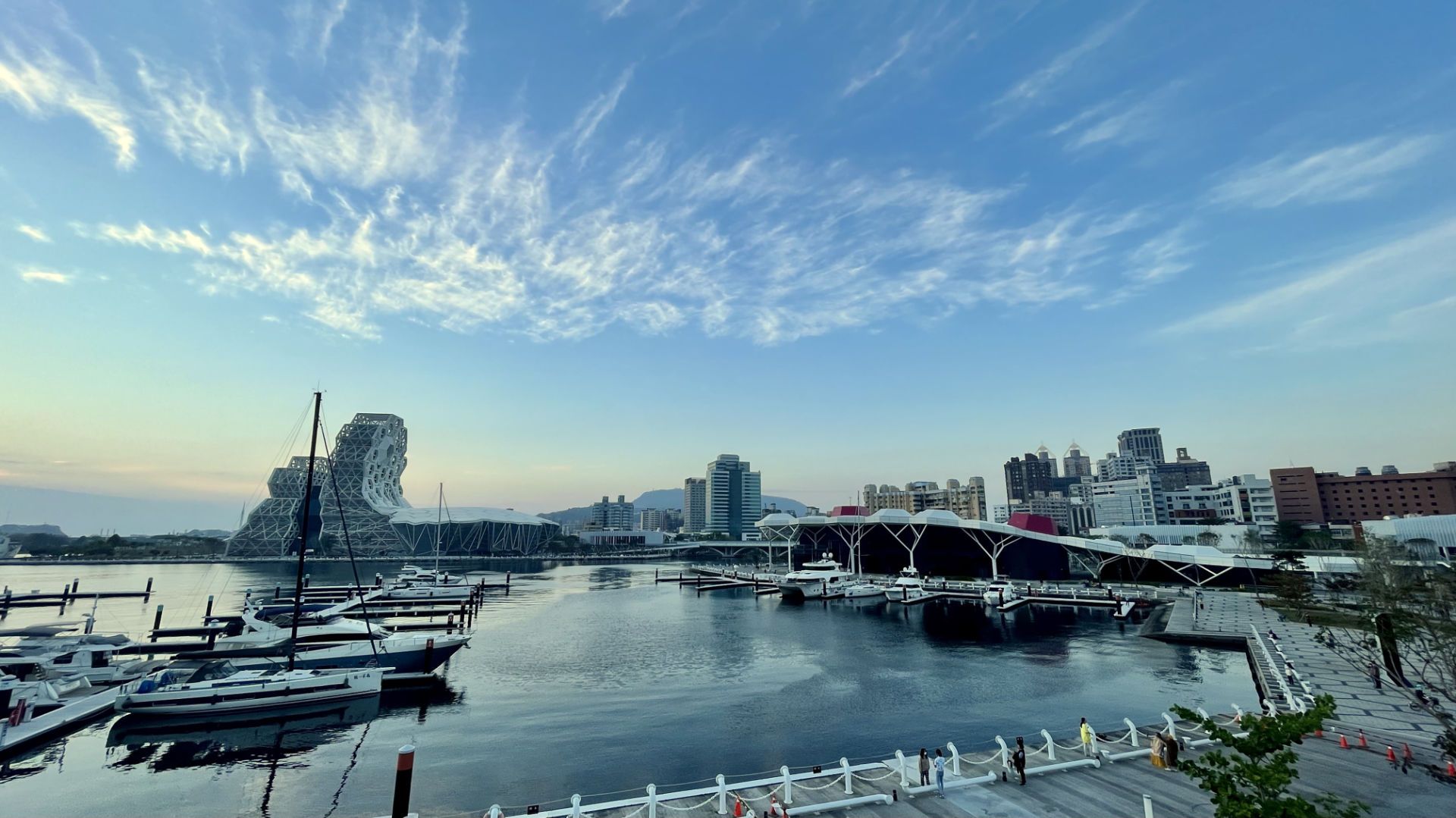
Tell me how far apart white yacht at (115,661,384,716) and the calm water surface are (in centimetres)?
102

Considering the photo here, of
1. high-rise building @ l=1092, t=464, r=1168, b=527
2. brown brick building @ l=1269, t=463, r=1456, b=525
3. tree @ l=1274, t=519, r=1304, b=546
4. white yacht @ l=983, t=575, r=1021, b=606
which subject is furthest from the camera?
high-rise building @ l=1092, t=464, r=1168, b=527

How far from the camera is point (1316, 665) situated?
32844 millimetres

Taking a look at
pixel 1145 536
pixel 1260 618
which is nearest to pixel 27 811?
pixel 1260 618

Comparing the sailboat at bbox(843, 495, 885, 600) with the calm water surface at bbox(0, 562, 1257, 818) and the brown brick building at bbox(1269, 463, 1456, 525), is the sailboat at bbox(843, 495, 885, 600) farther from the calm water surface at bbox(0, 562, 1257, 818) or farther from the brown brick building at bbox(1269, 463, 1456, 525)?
the brown brick building at bbox(1269, 463, 1456, 525)

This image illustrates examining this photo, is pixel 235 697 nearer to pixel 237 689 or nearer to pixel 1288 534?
pixel 237 689

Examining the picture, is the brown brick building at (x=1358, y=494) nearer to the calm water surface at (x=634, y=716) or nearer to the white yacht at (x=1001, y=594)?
the white yacht at (x=1001, y=594)

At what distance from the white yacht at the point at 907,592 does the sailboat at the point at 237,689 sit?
62241mm

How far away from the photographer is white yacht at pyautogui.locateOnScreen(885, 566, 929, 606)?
259ft

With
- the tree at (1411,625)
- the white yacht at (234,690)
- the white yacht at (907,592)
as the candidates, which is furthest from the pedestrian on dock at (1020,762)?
the white yacht at (907,592)

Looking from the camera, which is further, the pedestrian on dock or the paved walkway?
the paved walkway

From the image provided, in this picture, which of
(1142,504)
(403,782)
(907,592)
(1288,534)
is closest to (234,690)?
(403,782)

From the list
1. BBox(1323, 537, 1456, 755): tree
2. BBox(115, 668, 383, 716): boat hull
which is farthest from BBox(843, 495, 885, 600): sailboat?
BBox(115, 668, 383, 716): boat hull

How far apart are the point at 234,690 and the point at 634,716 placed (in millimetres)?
20829

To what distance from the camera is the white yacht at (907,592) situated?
259ft
